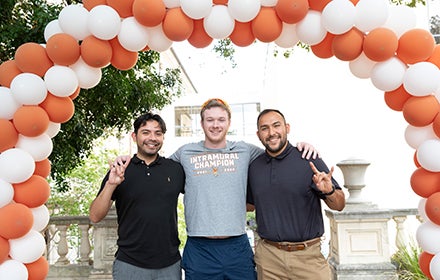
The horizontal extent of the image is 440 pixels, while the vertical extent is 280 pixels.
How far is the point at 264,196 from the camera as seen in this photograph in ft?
9.02

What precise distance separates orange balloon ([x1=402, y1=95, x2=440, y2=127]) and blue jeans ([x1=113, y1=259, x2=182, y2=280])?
1.93 metres

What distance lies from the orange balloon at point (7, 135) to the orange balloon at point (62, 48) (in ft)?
1.76

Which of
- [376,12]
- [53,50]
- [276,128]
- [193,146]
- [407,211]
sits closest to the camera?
[376,12]

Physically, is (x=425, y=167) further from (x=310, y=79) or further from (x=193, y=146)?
(x=310, y=79)

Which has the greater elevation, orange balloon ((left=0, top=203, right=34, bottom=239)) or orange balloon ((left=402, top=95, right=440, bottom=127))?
orange balloon ((left=402, top=95, right=440, bottom=127))

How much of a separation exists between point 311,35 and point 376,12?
1.41 ft

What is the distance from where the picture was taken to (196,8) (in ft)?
8.50

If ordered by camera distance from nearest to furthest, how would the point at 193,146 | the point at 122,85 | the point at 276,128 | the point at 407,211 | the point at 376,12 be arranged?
the point at 376,12 < the point at 276,128 < the point at 193,146 < the point at 407,211 < the point at 122,85

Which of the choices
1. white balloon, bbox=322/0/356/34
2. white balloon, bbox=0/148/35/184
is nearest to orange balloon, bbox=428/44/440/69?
white balloon, bbox=322/0/356/34

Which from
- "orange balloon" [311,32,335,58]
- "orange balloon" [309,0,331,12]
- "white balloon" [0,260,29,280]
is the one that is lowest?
"white balloon" [0,260,29,280]

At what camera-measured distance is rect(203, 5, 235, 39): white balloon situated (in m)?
2.68

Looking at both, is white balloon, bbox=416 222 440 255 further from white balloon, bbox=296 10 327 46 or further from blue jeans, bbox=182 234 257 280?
white balloon, bbox=296 10 327 46

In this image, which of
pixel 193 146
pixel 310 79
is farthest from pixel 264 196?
pixel 310 79

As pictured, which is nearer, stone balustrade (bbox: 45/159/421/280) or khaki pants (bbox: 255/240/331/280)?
khaki pants (bbox: 255/240/331/280)
